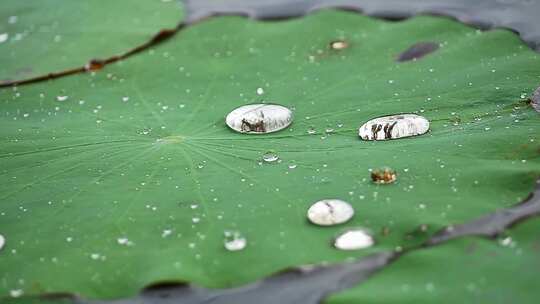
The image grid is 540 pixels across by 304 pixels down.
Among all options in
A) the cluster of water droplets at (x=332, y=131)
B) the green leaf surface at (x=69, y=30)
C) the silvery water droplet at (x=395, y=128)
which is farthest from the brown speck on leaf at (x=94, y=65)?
the silvery water droplet at (x=395, y=128)

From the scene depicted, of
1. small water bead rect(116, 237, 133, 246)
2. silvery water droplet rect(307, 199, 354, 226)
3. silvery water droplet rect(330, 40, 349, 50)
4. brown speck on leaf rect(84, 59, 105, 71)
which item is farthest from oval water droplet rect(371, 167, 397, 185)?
brown speck on leaf rect(84, 59, 105, 71)

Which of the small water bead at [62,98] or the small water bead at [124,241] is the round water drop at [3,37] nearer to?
the small water bead at [62,98]

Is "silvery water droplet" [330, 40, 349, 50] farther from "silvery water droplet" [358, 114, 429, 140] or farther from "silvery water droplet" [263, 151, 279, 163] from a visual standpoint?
"silvery water droplet" [263, 151, 279, 163]

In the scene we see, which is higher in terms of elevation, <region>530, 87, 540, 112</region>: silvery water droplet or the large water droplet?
<region>530, 87, 540, 112</region>: silvery water droplet

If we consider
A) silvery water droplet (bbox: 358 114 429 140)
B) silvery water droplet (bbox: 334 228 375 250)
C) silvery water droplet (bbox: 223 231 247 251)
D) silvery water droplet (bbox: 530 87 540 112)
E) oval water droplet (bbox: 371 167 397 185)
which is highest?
silvery water droplet (bbox: 530 87 540 112)

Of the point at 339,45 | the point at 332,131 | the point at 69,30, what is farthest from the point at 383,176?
the point at 69,30

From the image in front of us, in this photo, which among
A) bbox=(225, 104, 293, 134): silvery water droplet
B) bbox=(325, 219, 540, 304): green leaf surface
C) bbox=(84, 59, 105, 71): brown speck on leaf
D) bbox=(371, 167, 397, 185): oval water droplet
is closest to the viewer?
bbox=(325, 219, 540, 304): green leaf surface

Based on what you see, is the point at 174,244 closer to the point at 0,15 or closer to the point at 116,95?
the point at 116,95
